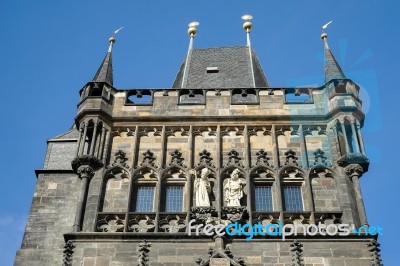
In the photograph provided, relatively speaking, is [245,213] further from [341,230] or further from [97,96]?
[97,96]

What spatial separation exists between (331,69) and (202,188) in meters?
4.30

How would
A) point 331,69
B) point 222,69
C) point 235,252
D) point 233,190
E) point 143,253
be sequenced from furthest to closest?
point 222,69
point 331,69
point 233,190
point 235,252
point 143,253

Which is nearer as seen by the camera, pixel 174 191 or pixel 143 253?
pixel 143 253

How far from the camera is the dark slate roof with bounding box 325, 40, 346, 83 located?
50.1ft

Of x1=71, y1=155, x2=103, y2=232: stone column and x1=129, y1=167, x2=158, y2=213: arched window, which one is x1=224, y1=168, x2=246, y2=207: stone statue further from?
x1=71, y1=155, x2=103, y2=232: stone column

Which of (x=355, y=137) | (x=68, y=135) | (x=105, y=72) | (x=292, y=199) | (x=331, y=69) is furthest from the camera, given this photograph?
(x=68, y=135)

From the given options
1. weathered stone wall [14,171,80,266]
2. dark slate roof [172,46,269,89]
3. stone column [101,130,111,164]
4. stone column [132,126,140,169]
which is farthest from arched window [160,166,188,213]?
dark slate roof [172,46,269,89]

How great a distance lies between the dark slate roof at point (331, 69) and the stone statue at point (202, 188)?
3592 millimetres

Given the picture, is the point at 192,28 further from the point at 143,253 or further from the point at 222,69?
the point at 143,253

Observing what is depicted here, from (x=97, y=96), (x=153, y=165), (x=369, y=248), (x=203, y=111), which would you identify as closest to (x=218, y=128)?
(x=203, y=111)

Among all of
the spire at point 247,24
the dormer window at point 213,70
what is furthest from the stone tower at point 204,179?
the spire at point 247,24

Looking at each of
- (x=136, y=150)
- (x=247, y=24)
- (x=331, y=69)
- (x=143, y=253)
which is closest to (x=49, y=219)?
(x=136, y=150)

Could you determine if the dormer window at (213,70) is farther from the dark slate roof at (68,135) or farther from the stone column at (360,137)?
the stone column at (360,137)

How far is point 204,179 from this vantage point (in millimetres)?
13383
